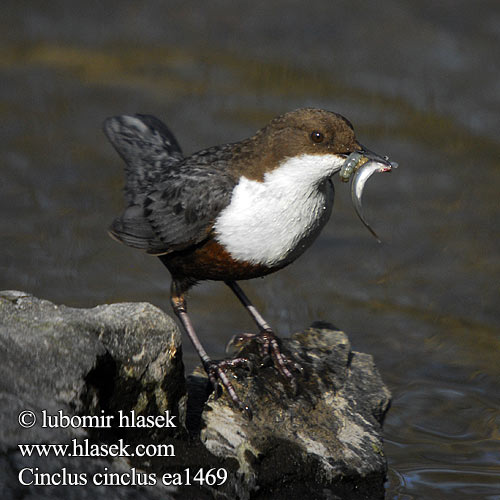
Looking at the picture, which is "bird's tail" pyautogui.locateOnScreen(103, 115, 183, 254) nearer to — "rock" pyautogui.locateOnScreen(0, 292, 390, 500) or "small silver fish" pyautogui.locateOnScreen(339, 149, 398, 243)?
"rock" pyautogui.locateOnScreen(0, 292, 390, 500)

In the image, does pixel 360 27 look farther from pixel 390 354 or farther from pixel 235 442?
pixel 235 442

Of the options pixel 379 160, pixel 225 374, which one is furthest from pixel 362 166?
pixel 225 374

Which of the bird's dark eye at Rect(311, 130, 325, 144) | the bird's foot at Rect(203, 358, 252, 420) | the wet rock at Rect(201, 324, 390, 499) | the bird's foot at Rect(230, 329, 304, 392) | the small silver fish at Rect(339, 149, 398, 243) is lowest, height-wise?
the wet rock at Rect(201, 324, 390, 499)

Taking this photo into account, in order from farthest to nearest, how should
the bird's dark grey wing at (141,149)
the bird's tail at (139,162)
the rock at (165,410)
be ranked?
the bird's dark grey wing at (141,149) → the bird's tail at (139,162) → the rock at (165,410)

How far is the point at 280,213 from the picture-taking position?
3.50 m

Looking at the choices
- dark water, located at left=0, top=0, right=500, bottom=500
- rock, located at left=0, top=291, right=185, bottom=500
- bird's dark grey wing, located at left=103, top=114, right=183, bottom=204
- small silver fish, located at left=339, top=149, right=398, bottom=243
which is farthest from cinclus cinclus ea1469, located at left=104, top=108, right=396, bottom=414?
dark water, located at left=0, top=0, right=500, bottom=500

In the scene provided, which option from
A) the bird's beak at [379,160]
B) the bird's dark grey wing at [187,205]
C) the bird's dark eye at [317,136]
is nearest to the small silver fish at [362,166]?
the bird's beak at [379,160]

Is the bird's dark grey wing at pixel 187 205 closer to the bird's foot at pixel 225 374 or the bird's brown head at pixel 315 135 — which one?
the bird's brown head at pixel 315 135

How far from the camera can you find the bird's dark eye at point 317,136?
3.52 m

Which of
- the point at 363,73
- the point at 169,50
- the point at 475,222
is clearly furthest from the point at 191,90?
the point at 475,222

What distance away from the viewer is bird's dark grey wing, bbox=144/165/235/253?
368 centimetres

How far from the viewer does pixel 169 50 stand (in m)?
8.52

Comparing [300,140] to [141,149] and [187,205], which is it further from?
[141,149]

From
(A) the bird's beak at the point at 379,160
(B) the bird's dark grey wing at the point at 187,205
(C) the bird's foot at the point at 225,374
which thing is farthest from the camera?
(B) the bird's dark grey wing at the point at 187,205
